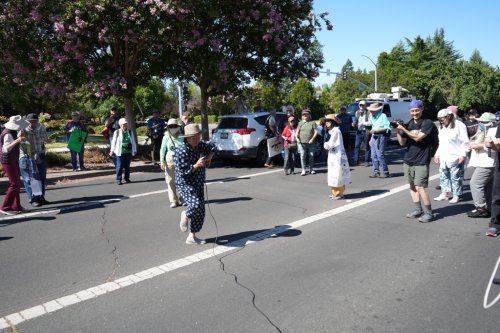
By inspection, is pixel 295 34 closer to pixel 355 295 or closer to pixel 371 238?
Answer: pixel 371 238

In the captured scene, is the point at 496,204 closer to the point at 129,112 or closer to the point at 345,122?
the point at 345,122

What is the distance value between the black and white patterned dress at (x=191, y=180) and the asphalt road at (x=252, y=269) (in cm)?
46

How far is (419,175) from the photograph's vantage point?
21.2ft

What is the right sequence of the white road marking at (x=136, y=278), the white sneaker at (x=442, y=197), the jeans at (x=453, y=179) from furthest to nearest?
1. the white sneaker at (x=442, y=197)
2. the jeans at (x=453, y=179)
3. the white road marking at (x=136, y=278)

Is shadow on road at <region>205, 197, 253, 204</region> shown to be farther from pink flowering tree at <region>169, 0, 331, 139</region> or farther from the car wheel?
pink flowering tree at <region>169, 0, 331, 139</region>

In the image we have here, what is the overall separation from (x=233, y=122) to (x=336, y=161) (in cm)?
601

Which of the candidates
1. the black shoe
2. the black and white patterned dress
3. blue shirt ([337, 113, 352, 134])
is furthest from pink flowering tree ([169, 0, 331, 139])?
the black shoe

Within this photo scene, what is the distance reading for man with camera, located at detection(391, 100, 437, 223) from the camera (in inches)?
255

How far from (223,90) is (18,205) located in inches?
385

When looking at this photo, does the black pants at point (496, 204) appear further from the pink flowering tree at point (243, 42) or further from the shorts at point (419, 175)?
the pink flowering tree at point (243, 42)

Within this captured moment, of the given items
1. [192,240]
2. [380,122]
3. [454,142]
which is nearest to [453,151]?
[454,142]

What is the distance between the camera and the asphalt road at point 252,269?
371 centimetres

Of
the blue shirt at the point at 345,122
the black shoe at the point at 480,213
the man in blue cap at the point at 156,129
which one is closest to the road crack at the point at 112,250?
the black shoe at the point at 480,213

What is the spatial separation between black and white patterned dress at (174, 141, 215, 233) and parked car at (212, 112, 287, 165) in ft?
25.5
